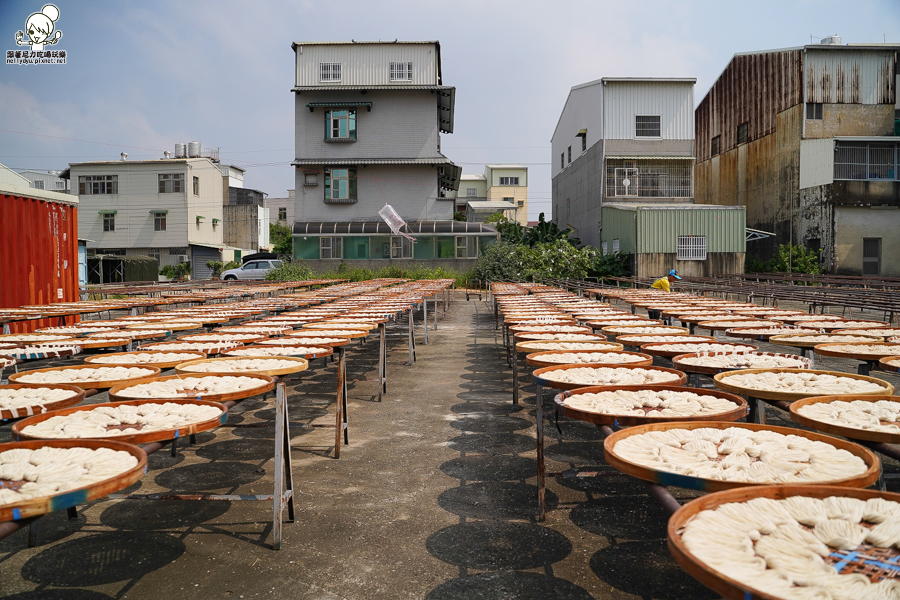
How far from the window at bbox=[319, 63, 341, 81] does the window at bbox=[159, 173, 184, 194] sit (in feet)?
41.3

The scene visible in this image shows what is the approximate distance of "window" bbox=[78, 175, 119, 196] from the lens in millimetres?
42344

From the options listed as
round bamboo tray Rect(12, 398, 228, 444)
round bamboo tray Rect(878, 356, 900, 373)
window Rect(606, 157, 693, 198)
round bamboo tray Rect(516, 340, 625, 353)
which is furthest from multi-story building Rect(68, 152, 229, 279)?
round bamboo tray Rect(878, 356, 900, 373)

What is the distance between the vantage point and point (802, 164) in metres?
27.3

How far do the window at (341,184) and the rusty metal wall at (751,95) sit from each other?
20.4 m

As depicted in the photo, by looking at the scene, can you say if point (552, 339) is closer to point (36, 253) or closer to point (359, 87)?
point (36, 253)

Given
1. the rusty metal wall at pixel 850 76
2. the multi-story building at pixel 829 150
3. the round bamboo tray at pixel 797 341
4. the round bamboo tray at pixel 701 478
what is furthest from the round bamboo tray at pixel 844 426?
the rusty metal wall at pixel 850 76

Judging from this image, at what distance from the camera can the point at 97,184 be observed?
42.4 meters

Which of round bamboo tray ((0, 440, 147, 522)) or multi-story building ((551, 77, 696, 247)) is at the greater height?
multi-story building ((551, 77, 696, 247))

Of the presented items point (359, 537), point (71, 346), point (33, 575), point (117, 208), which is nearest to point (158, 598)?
point (33, 575)

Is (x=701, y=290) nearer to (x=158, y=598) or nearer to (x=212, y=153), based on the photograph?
(x=158, y=598)

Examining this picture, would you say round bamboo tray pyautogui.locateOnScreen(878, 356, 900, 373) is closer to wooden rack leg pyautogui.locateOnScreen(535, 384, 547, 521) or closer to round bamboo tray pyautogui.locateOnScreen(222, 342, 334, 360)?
wooden rack leg pyautogui.locateOnScreen(535, 384, 547, 521)

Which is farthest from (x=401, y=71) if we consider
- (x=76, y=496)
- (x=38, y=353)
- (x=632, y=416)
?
(x=76, y=496)

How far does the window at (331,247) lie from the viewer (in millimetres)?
36594

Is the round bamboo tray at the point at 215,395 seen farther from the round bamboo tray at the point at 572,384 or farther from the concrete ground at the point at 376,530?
the round bamboo tray at the point at 572,384
